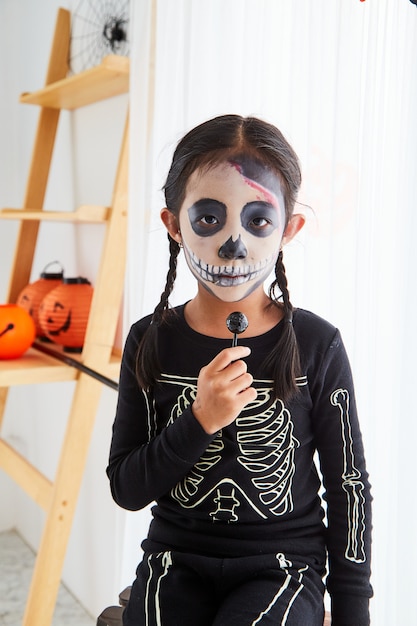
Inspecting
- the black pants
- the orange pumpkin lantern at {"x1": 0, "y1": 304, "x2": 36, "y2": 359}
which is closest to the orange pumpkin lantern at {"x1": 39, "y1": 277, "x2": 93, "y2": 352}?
the orange pumpkin lantern at {"x1": 0, "y1": 304, "x2": 36, "y2": 359}

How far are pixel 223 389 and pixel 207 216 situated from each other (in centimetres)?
21

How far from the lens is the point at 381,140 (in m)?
1.02

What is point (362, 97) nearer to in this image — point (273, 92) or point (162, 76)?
point (273, 92)

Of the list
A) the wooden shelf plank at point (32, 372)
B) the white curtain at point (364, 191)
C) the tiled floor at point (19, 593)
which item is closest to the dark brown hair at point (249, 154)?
the white curtain at point (364, 191)

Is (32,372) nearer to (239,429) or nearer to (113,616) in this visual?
(113,616)

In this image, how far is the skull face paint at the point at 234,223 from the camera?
0.86 metres

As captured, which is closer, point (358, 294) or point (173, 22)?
point (358, 294)

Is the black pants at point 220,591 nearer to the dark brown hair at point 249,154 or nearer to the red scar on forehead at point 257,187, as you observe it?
the dark brown hair at point 249,154

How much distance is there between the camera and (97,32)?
6.59 feet

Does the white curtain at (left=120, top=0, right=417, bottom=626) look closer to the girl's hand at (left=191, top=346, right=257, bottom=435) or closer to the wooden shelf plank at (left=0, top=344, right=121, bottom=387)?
the girl's hand at (left=191, top=346, right=257, bottom=435)

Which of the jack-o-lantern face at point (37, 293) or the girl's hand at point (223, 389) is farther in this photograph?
the jack-o-lantern face at point (37, 293)

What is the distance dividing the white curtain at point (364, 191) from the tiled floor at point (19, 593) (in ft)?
4.58

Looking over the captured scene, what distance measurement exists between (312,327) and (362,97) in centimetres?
35

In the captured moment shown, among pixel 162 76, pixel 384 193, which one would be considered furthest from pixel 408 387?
pixel 162 76
